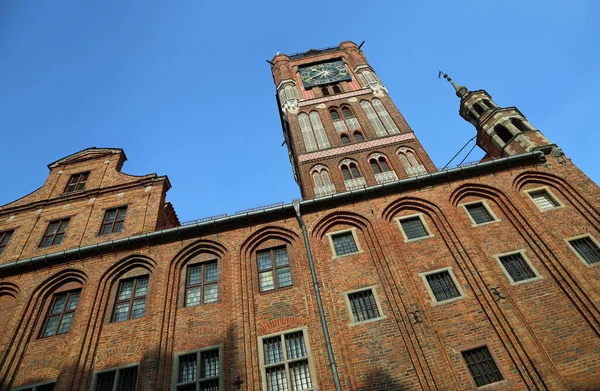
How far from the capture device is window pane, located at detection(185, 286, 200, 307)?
14.7 meters

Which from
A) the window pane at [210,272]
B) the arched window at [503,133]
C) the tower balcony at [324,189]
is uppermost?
the arched window at [503,133]

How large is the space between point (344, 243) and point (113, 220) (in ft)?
38.3

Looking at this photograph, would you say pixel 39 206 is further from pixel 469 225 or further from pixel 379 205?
pixel 469 225

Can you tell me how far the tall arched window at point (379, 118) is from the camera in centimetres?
2669

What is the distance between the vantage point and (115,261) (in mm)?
16047

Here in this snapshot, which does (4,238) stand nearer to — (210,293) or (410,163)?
(210,293)

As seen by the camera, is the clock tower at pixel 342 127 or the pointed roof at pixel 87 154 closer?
the pointed roof at pixel 87 154

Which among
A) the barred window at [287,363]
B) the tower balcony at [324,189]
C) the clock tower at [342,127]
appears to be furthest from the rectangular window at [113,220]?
the tower balcony at [324,189]

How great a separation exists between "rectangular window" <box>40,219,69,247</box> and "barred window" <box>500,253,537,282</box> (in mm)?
20145

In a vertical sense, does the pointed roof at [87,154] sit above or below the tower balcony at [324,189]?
above

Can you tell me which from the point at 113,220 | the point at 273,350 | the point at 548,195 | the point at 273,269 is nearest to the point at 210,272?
the point at 273,269

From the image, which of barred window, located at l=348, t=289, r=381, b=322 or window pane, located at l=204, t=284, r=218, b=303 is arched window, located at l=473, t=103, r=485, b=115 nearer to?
barred window, located at l=348, t=289, r=381, b=322

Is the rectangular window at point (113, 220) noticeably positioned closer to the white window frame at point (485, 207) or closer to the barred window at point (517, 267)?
the white window frame at point (485, 207)

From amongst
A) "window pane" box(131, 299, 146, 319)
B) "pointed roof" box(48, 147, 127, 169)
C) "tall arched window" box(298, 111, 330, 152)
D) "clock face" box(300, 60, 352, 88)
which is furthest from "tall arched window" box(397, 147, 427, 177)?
"pointed roof" box(48, 147, 127, 169)
